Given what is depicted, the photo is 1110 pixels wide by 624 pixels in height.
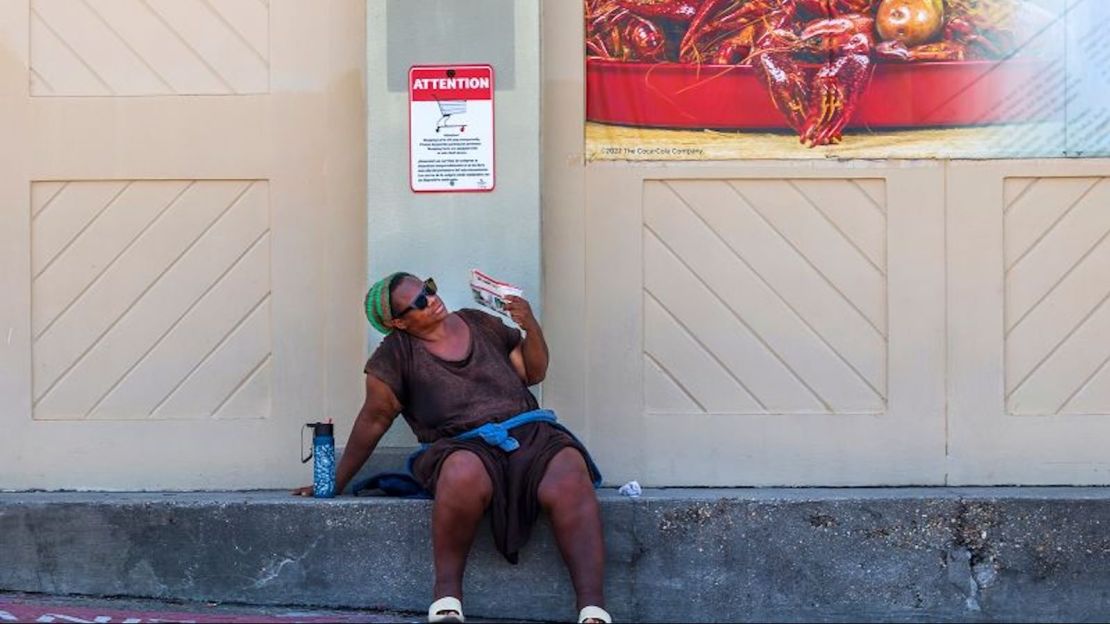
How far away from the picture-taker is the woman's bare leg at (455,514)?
19.6 feet

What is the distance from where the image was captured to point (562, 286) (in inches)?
264

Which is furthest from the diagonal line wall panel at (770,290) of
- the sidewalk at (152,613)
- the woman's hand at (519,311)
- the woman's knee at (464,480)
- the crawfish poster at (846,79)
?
the sidewalk at (152,613)

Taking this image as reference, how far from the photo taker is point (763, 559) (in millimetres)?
6285

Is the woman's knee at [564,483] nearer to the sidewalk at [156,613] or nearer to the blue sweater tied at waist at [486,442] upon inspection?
the blue sweater tied at waist at [486,442]

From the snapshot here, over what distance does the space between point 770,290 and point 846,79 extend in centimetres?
83

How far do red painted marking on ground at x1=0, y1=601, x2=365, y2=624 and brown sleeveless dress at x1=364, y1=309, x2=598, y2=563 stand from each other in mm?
632

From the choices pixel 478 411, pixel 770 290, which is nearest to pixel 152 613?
pixel 478 411

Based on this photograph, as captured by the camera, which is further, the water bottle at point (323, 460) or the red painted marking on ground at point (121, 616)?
the water bottle at point (323, 460)

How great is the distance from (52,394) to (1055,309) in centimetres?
380

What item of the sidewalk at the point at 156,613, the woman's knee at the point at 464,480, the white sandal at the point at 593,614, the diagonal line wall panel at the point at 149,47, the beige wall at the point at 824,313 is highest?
the diagonal line wall panel at the point at 149,47

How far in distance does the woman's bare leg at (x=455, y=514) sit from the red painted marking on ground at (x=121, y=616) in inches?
16.0

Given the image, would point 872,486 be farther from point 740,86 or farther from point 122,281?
point 122,281

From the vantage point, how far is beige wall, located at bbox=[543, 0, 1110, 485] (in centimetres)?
663

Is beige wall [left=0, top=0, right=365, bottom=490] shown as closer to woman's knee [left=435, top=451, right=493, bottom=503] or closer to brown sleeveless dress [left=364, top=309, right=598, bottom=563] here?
brown sleeveless dress [left=364, top=309, right=598, bottom=563]
